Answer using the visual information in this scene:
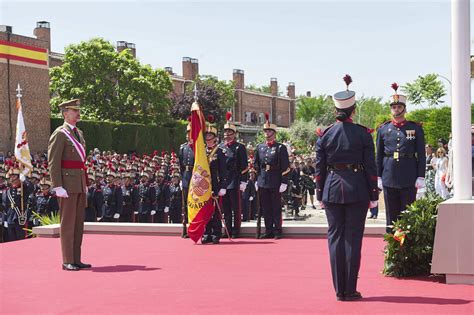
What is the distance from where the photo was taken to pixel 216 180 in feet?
33.9

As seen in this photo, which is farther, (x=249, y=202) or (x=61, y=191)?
(x=249, y=202)

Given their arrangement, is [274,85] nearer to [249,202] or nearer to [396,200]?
[249,202]

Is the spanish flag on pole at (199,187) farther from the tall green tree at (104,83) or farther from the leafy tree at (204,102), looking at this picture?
the leafy tree at (204,102)

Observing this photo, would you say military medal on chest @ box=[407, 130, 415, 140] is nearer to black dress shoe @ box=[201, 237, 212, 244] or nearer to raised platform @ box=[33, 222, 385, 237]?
raised platform @ box=[33, 222, 385, 237]

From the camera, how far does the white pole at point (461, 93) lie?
6.47m

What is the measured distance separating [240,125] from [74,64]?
26.7 metres

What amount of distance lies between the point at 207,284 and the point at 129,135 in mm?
31923

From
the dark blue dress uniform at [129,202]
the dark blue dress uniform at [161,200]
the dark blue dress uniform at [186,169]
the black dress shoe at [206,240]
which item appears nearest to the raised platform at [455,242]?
the black dress shoe at [206,240]

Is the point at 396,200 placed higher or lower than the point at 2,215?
higher

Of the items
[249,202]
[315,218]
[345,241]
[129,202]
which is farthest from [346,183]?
[315,218]

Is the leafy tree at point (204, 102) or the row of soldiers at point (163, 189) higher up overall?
the leafy tree at point (204, 102)

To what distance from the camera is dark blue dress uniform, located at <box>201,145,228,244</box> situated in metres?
10.1

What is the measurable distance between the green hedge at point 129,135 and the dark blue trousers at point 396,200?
1073 inches

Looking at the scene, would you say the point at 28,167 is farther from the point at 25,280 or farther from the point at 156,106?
the point at 156,106
